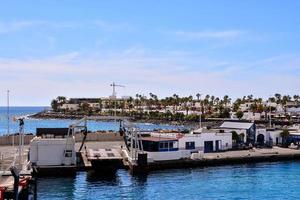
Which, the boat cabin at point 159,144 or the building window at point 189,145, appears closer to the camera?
the boat cabin at point 159,144

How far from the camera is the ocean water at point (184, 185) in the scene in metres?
46.6

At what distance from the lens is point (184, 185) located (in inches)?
2024

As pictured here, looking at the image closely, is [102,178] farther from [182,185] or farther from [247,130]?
[247,130]

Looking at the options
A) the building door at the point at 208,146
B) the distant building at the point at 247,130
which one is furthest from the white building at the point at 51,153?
the distant building at the point at 247,130

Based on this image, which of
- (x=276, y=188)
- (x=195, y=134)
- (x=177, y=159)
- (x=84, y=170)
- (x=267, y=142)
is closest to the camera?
(x=276, y=188)

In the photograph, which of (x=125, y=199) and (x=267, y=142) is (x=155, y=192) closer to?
(x=125, y=199)

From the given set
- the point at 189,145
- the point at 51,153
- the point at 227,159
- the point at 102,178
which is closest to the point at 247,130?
the point at 227,159

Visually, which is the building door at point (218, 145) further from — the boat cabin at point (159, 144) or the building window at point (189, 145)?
the boat cabin at point (159, 144)

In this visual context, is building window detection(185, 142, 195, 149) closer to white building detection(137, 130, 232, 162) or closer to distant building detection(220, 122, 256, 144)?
white building detection(137, 130, 232, 162)

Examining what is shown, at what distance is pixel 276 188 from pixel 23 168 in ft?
82.0

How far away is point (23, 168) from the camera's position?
49250mm

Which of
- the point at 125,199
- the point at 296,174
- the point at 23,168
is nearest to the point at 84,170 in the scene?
the point at 23,168

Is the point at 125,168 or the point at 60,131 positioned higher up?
the point at 60,131

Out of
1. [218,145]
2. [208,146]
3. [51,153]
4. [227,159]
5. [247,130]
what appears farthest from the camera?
[247,130]
